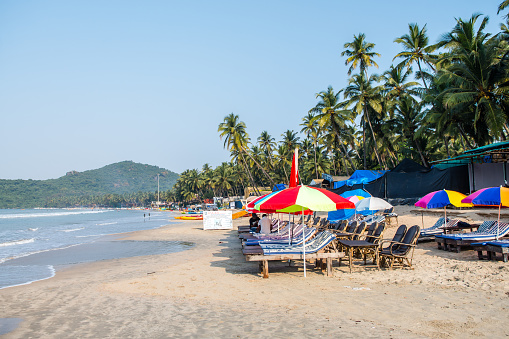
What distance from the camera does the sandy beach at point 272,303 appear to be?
5086 mm

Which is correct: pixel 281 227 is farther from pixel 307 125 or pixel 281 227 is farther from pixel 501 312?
pixel 307 125

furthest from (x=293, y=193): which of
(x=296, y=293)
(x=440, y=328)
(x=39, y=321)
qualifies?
(x=39, y=321)

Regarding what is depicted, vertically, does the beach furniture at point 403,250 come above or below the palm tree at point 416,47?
below

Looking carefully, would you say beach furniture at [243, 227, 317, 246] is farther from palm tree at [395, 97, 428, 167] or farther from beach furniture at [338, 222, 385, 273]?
palm tree at [395, 97, 428, 167]

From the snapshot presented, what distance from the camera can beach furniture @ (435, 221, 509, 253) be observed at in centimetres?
1023

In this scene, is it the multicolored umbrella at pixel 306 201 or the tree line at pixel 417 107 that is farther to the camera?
the tree line at pixel 417 107

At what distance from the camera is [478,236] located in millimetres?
10352

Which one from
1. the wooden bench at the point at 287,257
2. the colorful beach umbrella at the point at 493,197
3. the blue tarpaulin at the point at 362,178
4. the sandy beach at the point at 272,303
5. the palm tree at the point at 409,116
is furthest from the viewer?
the palm tree at the point at 409,116

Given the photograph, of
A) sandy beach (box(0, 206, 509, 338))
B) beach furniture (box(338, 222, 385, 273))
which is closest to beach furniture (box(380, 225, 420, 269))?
beach furniture (box(338, 222, 385, 273))

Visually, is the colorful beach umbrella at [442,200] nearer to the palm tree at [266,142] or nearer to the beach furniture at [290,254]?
the beach furniture at [290,254]

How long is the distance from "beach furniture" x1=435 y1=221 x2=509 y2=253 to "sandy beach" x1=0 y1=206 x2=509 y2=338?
36 centimetres

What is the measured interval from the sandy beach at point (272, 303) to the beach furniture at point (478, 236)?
36cm

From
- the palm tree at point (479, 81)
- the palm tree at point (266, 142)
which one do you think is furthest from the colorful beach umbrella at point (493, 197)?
the palm tree at point (266, 142)

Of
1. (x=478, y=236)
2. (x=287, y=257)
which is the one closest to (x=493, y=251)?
(x=478, y=236)
